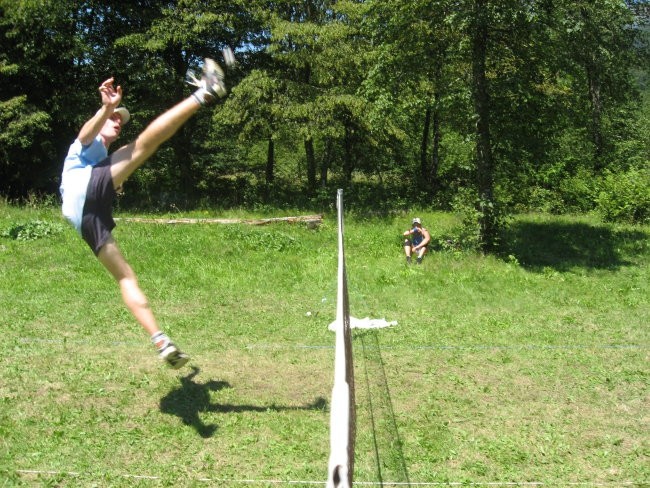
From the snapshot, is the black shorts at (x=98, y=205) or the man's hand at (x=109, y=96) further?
the man's hand at (x=109, y=96)

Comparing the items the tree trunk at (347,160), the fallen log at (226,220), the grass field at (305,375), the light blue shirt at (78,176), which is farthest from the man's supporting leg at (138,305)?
the tree trunk at (347,160)

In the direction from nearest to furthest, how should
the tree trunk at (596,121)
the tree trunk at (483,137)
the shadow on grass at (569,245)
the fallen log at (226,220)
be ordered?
the tree trunk at (483,137), the shadow on grass at (569,245), the fallen log at (226,220), the tree trunk at (596,121)

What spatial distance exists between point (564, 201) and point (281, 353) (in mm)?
17776

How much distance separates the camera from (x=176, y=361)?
4082 mm

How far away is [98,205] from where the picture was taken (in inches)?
161

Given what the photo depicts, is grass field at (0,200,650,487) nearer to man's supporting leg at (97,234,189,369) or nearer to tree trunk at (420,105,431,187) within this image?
man's supporting leg at (97,234,189,369)

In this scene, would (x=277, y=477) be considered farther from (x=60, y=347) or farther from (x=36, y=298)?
(x=36, y=298)

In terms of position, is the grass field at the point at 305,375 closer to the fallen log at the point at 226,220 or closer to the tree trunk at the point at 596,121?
the fallen log at the point at 226,220

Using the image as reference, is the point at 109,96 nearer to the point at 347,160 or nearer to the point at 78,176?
the point at 78,176

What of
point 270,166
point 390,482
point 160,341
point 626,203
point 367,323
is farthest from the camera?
point 270,166

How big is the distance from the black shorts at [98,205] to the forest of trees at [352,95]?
945 cm

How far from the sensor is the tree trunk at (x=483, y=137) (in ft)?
41.9

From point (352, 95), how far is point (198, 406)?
1405 centimetres

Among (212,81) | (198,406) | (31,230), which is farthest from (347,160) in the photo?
(212,81)
